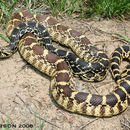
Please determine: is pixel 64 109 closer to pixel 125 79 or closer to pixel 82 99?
pixel 82 99

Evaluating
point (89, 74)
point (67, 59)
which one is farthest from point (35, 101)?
point (89, 74)

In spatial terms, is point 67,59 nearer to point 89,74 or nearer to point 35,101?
point 89,74

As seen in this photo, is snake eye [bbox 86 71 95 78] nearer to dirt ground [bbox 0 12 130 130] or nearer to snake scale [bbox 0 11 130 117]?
snake scale [bbox 0 11 130 117]

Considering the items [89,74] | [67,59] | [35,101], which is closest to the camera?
[35,101]

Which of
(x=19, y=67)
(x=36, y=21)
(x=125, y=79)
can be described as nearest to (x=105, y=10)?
(x=36, y=21)

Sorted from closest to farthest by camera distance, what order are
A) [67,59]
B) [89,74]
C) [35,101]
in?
[35,101]
[89,74]
[67,59]

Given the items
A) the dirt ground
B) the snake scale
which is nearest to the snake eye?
the snake scale

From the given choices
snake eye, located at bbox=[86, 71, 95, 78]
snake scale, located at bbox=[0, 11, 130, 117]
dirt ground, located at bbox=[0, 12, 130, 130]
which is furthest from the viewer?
snake eye, located at bbox=[86, 71, 95, 78]

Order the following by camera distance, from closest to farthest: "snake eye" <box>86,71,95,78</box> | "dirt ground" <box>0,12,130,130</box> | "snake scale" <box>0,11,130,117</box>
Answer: "dirt ground" <box>0,12,130,130</box> → "snake scale" <box>0,11,130,117</box> → "snake eye" <box>86,71,95,78</box>
